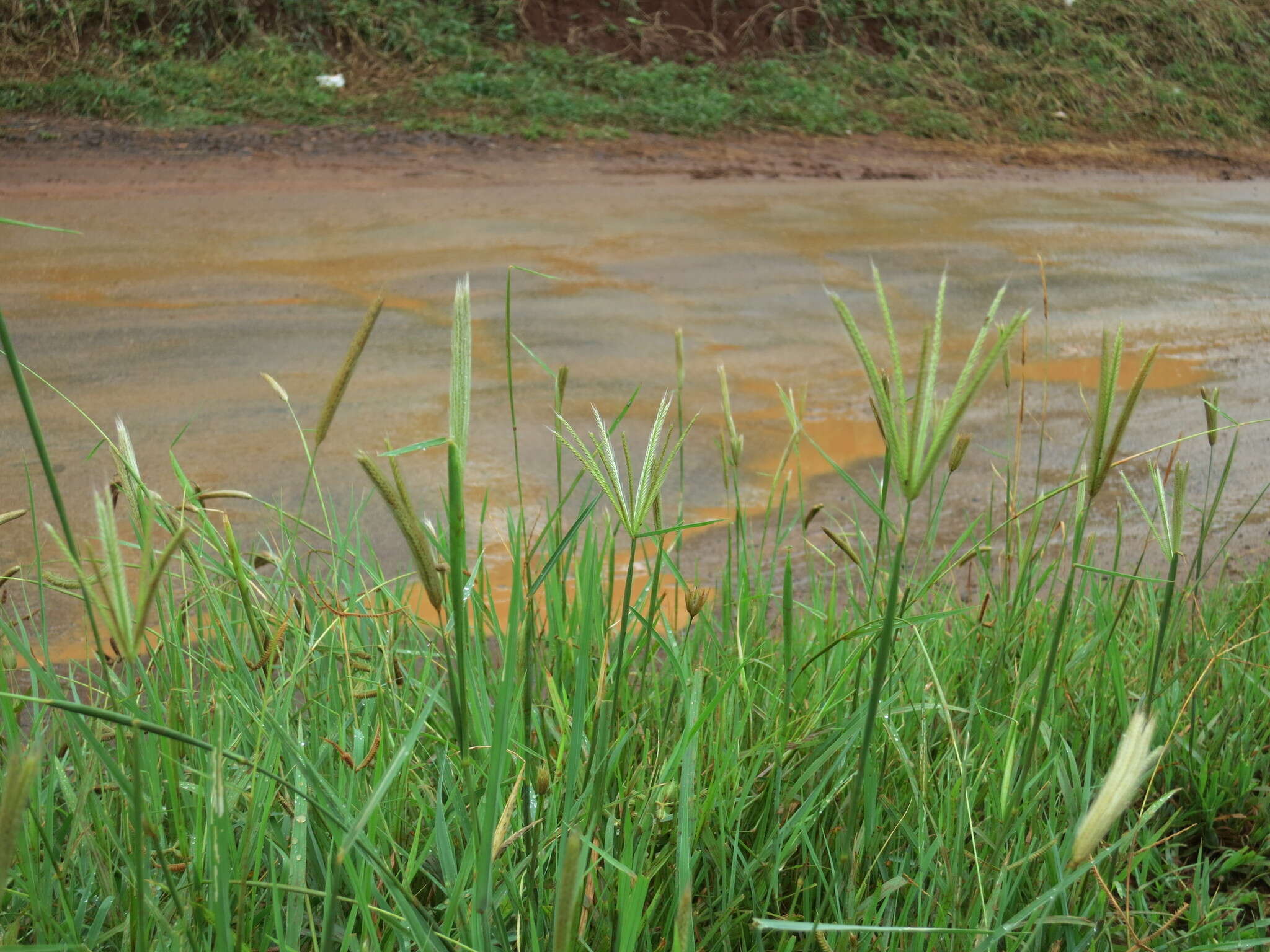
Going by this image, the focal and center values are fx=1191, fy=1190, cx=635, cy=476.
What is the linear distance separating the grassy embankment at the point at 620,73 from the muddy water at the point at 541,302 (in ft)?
5.36

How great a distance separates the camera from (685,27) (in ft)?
35.5

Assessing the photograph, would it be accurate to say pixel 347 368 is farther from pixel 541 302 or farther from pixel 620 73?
pixel 620 73

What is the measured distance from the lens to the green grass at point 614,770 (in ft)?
3.18

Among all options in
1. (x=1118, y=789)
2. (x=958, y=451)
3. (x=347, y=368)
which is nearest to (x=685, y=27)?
(x=958, y=451)

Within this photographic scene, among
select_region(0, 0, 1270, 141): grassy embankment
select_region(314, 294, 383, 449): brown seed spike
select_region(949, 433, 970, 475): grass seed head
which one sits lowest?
select_region(949, 433, 970, 475): grass seed head

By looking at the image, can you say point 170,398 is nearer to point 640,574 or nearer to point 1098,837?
point 640,574

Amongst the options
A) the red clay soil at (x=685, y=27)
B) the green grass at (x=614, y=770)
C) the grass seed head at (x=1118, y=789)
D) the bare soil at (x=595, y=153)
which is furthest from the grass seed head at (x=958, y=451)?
the red clay soil at (x=685, y=27)

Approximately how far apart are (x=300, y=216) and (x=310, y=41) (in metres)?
3.91

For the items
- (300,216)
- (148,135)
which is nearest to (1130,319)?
(300,216)

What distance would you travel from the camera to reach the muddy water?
416 centimetres

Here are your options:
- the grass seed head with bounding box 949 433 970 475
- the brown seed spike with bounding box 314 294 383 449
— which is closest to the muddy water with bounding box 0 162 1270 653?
the grass seed head with bounding box 949 433 970 475

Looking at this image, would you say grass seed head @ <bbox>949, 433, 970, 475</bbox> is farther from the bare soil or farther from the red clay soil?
the red clay soil

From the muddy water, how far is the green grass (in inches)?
64.0

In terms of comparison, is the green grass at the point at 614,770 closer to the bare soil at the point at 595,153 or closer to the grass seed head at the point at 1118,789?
the grass seed head at the point at 1118,789
